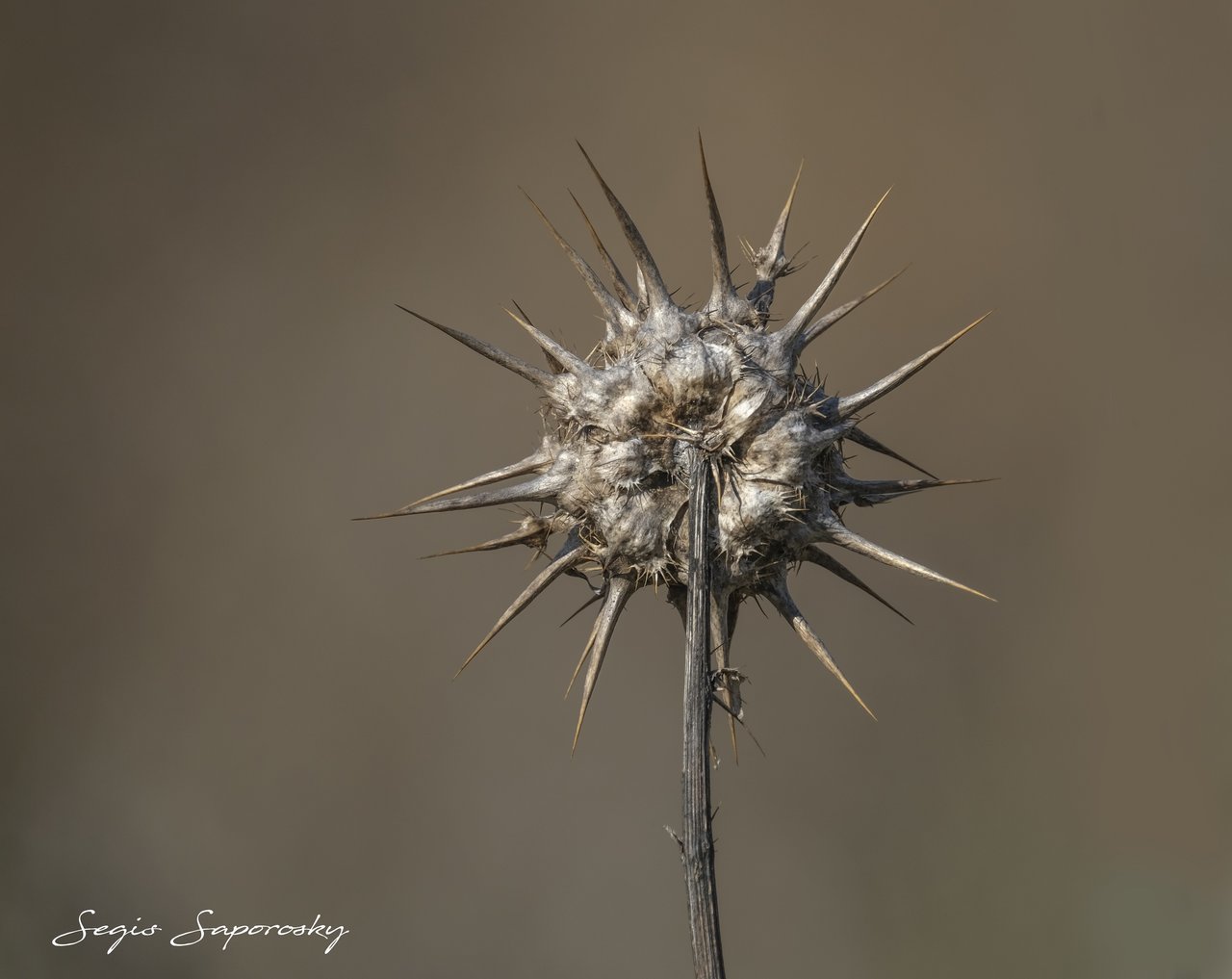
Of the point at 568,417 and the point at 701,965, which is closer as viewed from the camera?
the point at 701,965

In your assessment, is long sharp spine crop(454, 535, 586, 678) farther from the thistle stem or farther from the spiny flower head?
the thistle stem

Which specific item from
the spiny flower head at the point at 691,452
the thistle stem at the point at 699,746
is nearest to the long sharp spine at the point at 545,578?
the spiny flower head at the point at 691,452

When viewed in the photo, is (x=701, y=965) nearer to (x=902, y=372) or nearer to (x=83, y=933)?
(x=902, y=372)

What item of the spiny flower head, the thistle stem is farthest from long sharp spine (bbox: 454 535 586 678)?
the thistle stem

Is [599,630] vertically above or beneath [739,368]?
beneath

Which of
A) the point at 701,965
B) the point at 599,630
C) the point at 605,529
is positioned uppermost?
the point at 605,529

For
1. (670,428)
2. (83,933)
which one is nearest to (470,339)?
(670,428)

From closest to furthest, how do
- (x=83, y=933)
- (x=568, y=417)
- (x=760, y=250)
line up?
1. (x=568, y=417)
2. (x=760, y=250)
3. (x=83, y=933)

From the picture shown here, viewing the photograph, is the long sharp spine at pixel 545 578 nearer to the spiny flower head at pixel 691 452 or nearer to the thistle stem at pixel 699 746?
the spiny flower head at pixel 691 452
